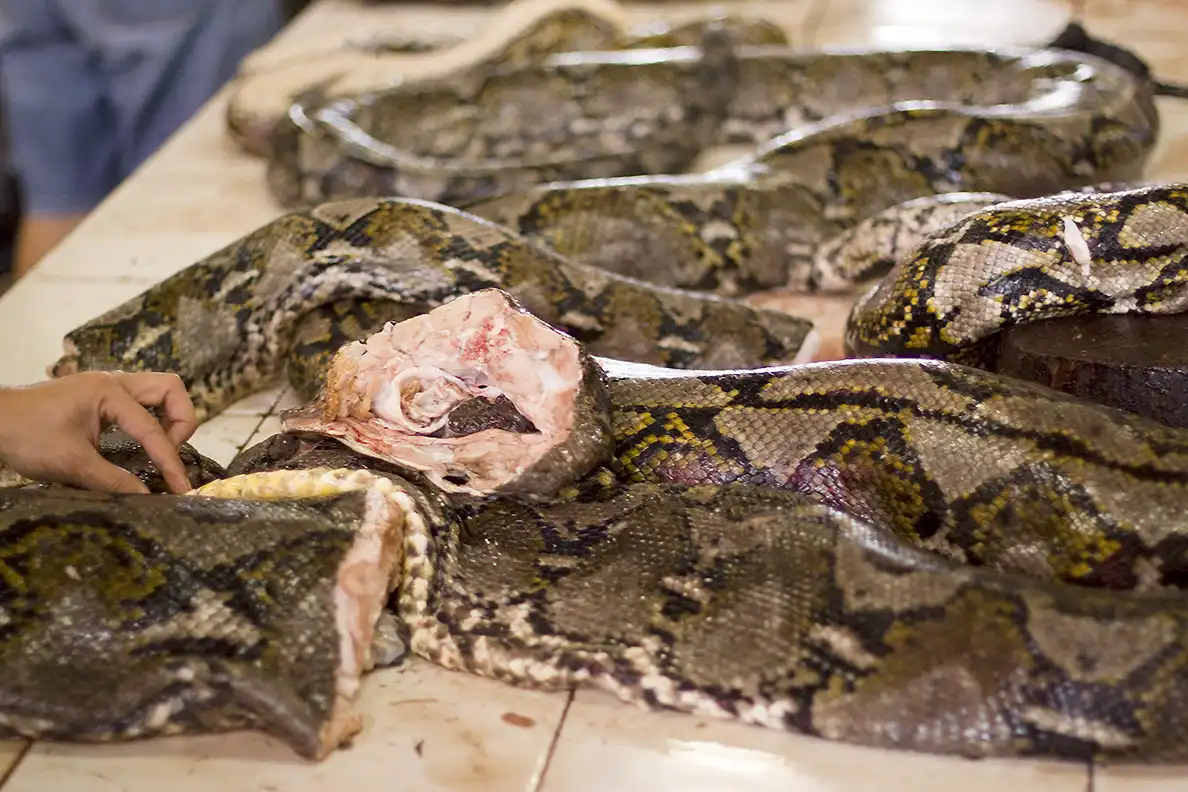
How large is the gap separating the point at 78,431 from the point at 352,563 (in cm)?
77

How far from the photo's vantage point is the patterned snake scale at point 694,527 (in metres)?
2.42

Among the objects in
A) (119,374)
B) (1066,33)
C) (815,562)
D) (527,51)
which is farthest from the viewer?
(527,51)

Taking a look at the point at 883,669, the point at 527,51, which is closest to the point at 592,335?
the point at 883,669

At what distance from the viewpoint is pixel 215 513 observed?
8.64 ft

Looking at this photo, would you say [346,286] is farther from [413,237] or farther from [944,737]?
[944,737]

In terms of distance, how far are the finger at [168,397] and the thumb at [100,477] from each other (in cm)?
21

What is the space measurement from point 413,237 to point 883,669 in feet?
6.44

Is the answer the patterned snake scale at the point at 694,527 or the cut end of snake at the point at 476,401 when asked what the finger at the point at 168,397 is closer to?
the patterned snake scale at the point at 694,527

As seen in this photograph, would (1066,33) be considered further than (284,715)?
Yes

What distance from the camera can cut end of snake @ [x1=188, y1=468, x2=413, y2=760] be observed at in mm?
2504

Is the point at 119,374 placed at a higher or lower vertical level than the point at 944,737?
higher

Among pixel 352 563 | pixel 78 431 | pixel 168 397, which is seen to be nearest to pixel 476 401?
pixel 352 563

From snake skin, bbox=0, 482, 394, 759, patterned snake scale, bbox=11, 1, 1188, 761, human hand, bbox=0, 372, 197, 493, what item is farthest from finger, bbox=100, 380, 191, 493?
snake skin, bbox=0, 482, 394, 759

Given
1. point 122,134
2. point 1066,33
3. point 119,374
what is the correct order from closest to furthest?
point 119,374, point 1066,33, point 122,134
